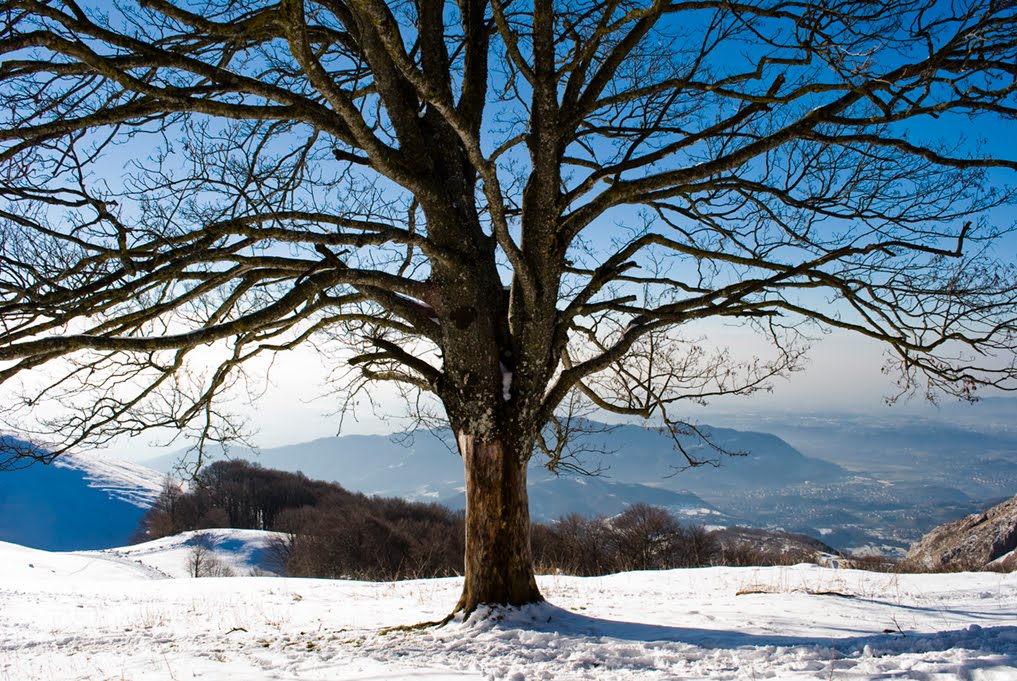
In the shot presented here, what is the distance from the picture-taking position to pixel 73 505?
139 m

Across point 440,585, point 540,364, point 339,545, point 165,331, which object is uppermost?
point 165,331

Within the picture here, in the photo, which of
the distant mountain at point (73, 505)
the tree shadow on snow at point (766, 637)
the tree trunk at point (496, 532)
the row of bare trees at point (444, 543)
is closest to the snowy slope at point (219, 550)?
the row of bare trees at point (444, 543)

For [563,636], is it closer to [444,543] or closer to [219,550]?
[444,543]

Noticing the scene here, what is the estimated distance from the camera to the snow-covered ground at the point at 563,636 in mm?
3619

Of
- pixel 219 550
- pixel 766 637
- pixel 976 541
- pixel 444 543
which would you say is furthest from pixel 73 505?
pixel 766 637

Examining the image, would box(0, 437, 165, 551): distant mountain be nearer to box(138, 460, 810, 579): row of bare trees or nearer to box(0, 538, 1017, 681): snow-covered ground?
box(138, 460, 810, 579): row of bare trees

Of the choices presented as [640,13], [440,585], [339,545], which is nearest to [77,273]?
[640,13]

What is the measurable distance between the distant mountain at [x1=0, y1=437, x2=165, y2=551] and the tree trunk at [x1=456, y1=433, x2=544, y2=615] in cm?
14029

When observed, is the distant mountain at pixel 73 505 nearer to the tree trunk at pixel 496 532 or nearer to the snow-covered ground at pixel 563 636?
the snow-covered ground at pixel 563 636

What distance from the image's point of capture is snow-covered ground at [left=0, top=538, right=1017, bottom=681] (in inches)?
142

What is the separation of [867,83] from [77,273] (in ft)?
20.5

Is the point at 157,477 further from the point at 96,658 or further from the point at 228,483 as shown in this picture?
the point at 96,658

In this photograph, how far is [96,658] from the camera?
17.0 ft

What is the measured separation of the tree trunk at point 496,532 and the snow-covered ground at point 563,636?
23cm
